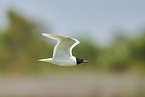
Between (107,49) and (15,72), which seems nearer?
(15,72)

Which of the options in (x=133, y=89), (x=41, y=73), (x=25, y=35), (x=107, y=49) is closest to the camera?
(x=133, y=89)

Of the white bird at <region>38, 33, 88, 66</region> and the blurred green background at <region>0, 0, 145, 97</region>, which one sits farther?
the blurred green background at <region>0, 0, 145, 97</region>

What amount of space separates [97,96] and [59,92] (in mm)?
1441

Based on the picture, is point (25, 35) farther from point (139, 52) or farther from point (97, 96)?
point (97, 96)

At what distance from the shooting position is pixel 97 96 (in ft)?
36.2

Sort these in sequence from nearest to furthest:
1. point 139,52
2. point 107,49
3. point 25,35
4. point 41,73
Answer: point 41,73
point 25,35
point 139,52
point 107,49

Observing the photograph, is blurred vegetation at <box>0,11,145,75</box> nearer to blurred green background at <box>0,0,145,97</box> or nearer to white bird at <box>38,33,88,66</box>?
blurred green background at <box>0,0,145,97</box>

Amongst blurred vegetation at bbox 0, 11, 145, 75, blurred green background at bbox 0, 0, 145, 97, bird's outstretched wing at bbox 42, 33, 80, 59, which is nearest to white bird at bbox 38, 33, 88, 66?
bird's outstretched wing at bbox 42, 33, 80, 59

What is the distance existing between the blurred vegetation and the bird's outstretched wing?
1567 centimetres

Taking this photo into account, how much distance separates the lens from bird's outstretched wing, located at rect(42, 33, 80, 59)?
4508 mm

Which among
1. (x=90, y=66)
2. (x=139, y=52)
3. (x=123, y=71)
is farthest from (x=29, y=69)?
(x=139, y=52)

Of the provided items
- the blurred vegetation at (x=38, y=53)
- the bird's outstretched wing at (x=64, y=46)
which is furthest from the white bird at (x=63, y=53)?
the blurred vegetation at (x=38, y=53)

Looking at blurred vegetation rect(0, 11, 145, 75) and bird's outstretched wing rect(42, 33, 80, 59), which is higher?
bird's outstretched wing rect(42, 33, 80, 59)

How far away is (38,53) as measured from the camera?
22.9 meters
